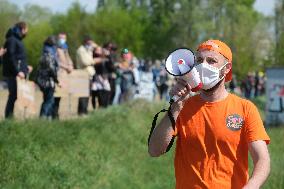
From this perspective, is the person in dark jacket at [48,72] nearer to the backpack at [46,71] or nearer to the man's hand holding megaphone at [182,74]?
the backpack at [46,71]

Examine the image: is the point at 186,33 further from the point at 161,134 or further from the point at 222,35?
the point at 161,134

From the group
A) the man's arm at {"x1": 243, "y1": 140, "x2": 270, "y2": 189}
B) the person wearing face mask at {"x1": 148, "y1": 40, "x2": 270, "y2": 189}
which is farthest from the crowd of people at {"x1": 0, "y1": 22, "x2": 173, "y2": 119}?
the man's arm at {"x1": 243, "y1": 140, "x2": 270, "y2": 189}

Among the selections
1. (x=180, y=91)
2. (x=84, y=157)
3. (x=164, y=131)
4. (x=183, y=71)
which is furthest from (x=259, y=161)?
(x=84, y=157)

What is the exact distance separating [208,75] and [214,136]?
1.42ft

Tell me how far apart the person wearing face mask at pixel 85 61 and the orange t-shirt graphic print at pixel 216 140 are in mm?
10370

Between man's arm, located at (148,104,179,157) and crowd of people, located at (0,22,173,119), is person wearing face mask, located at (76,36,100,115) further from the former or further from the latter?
man's arm, located at (148,104,179,157)

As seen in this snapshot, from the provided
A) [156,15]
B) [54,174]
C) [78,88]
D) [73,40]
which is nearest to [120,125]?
[78,88]

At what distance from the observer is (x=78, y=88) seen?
50.4ft

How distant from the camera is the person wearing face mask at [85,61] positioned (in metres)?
15.5

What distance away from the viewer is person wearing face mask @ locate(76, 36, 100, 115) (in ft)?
50.7

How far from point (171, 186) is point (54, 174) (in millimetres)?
2843

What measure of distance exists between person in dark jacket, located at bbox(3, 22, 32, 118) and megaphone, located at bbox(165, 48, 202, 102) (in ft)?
25.9

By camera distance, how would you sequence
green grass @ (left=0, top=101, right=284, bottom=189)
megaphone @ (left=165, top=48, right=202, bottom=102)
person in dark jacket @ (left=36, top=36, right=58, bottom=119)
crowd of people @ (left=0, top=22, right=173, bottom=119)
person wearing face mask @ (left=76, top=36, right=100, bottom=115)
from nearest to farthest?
megaphone @ (left=165, top=48, right=202, bottom=102), green grass @ (left=0, top=101, right=284, bottom=189), crowd of people @ (left=0, top=22, right=173, bottom=119), person in dark jacket @ (left=36, top=36, right=58, bottom=119), person wearing face mask @ (left=76, top=36, right=100, bottom=115)

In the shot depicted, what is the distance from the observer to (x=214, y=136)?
193 inches
